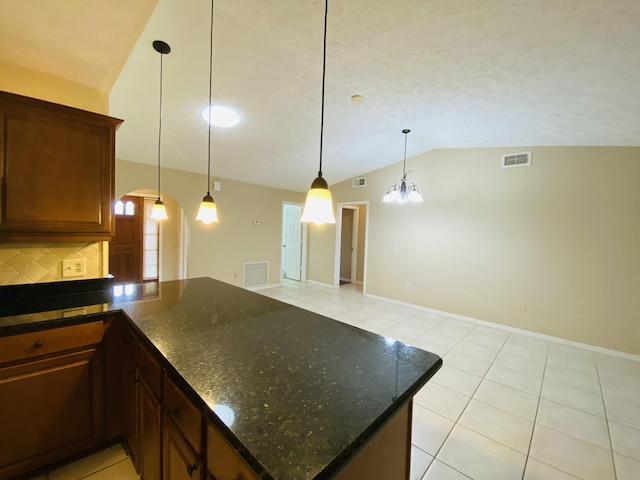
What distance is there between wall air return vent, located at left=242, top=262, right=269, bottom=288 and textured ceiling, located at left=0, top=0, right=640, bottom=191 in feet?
8.81

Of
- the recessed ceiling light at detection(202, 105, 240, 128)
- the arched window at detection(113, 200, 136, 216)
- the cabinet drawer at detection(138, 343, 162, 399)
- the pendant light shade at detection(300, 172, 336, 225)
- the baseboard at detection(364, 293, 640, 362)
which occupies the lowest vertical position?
the baseboard at detection(364, 293, 640, 362)

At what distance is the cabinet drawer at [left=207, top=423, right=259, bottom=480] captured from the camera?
2.17 feet

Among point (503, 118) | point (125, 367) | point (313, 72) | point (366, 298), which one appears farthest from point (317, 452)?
point (366, 298)

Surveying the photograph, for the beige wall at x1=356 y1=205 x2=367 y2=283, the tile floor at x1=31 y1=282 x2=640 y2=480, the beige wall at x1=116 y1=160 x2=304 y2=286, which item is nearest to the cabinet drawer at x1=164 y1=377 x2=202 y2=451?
the tile floor at x1=31 y1=282 x2=640 y2=480

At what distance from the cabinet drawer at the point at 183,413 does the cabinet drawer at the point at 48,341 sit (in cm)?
82

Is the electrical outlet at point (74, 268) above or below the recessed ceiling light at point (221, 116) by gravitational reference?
below

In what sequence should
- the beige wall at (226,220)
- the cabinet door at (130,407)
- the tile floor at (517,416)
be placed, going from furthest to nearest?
the beige wall at (226,220)
the tile floor at (517,416)
the cabinet door at (130,407)

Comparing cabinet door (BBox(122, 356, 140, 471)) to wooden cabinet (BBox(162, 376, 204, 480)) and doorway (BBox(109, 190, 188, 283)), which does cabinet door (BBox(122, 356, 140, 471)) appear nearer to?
wooden cabinet (BBox(162, 376, 204, 480))

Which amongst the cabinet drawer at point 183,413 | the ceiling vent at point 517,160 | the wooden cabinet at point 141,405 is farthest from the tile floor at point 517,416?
the ceiling vent at point 517,160

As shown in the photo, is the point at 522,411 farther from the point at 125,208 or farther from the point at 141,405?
the point at 125,208

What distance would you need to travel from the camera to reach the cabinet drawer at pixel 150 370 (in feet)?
3.81

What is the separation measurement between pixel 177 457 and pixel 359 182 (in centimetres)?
540

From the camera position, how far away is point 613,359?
3.17 m

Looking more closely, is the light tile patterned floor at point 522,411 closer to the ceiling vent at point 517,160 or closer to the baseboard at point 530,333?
the baseboard at point 530,333
